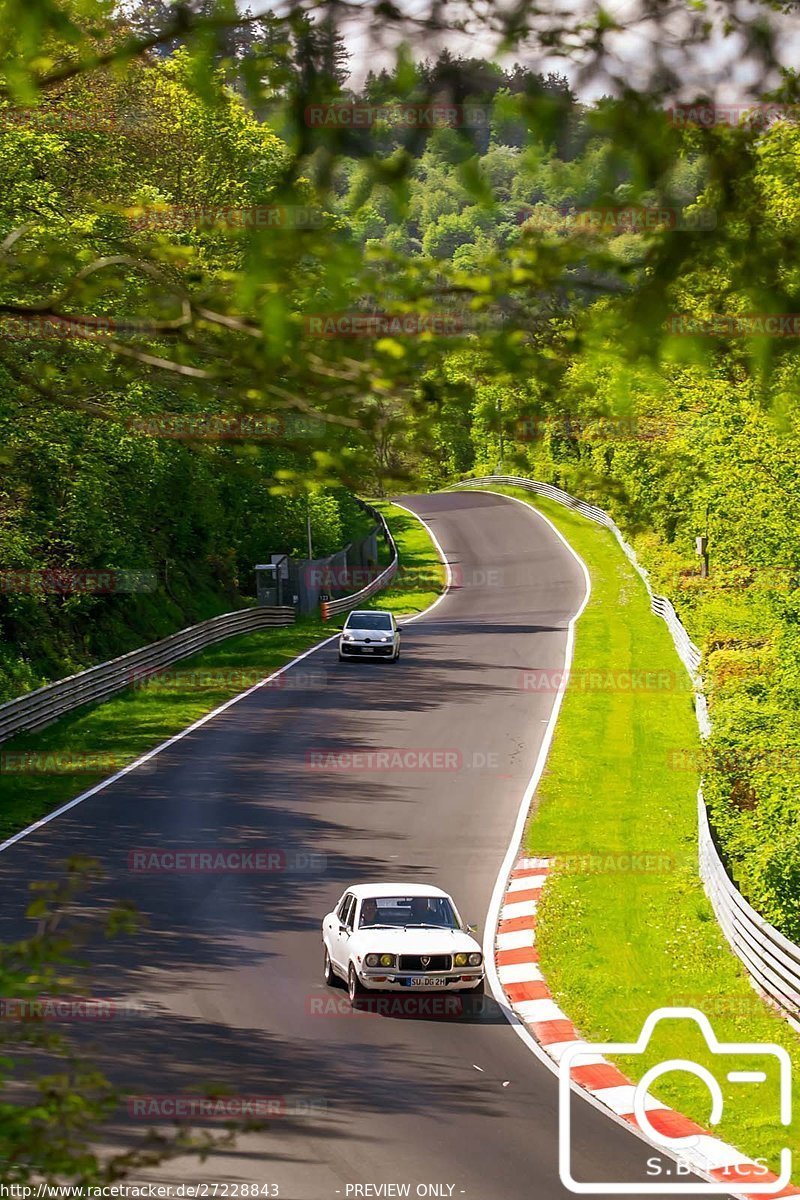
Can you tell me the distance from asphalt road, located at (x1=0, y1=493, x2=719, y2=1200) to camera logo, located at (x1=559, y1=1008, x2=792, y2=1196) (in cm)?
22

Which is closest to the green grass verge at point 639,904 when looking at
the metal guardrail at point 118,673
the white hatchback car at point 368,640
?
the white hatchback car at point 368,640

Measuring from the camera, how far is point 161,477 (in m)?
38.1

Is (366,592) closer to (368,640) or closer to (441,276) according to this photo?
(368,640)

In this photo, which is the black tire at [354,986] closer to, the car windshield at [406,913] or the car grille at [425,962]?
the car grille at [425,962]

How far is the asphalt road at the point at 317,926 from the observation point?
525 inches

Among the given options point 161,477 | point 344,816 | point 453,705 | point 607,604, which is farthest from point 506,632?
point 344,816

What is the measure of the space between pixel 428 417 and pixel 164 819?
77.8ft

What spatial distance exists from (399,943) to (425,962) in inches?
15.8

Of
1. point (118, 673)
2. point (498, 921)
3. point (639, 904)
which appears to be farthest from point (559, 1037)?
point (118, 673)

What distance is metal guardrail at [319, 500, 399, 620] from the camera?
196 ft

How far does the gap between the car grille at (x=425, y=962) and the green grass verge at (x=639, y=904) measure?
66.9 inches

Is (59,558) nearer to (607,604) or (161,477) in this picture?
(161,477)

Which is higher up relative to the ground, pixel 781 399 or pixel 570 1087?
pixel 781 399

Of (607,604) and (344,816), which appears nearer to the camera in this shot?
(344,816)
